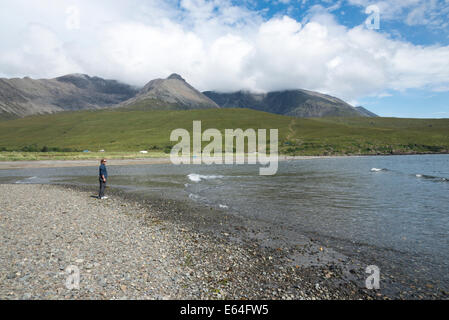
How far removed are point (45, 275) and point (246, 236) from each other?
9.85 metres

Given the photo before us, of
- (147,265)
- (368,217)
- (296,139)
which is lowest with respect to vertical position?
(368,217)

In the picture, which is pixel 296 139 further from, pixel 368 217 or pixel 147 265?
pixel 147 265

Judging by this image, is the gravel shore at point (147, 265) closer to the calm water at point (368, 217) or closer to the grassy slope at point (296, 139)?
the calm water at point (368, 217)

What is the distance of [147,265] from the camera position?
401 inches

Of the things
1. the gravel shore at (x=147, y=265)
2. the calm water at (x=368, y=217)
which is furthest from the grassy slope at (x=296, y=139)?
the gravel shore at (x=147, y=265)

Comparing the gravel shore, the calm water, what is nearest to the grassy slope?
the calm water

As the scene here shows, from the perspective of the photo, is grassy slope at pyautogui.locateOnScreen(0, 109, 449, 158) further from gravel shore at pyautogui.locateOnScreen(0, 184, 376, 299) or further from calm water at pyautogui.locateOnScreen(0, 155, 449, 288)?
gravel shore at pyautogui.locateOnScreen(0, 184, 376, 299)

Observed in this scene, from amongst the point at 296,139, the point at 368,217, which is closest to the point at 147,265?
the point at 368,217

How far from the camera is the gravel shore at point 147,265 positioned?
8414mm

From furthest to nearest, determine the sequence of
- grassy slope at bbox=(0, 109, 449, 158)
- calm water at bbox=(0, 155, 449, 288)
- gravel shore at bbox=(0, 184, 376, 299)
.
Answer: grassy slope at bbox=(0, 109, 449, 158) < calm water at bbox=(0, 155, 449, 288) < gravel shore at bbox=(0, 184, 376, 299)

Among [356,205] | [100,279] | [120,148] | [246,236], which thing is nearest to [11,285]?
[100,279]

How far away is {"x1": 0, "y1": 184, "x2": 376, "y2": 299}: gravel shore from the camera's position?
841 cm
